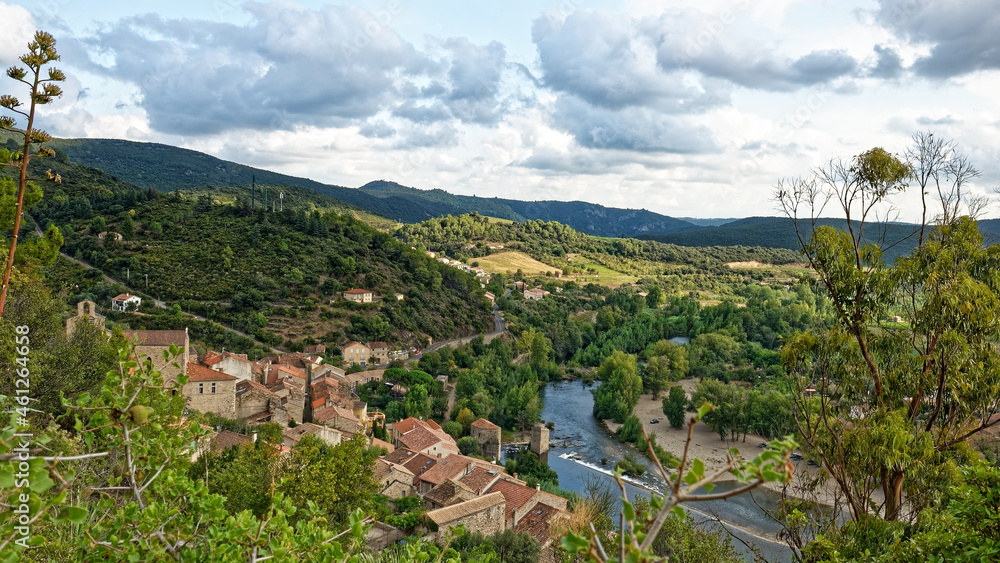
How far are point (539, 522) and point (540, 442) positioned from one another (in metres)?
12.5

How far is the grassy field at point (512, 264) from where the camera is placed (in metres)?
89.9

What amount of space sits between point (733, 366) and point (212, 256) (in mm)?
46655

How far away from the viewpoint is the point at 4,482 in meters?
1.63

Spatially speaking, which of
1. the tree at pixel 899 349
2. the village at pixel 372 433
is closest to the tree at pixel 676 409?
the village at pixel 372 433

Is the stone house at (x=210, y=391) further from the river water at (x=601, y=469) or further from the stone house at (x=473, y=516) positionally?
the river water at (x=601, y=469)

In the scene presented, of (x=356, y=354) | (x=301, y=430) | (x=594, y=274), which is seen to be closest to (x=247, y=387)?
(x=301, y=430)

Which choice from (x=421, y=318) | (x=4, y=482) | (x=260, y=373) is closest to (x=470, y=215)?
(x=421, y=318)

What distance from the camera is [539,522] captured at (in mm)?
17547

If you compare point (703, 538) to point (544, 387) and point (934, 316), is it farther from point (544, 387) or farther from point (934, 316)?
point (544, 387)

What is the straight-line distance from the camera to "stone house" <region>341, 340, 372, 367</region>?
39.3 metres

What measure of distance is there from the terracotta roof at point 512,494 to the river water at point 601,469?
5.31m

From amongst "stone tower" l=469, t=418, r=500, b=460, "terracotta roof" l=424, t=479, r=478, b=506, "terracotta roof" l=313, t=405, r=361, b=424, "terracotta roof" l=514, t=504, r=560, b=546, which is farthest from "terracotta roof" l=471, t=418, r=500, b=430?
"terracotta roof" l=514, t=504, r=560, b=546

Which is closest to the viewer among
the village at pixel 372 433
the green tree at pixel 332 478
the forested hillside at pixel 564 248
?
the green tree at pixel 332 478

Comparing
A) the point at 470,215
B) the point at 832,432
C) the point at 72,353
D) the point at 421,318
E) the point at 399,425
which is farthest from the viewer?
the point at 470,215
